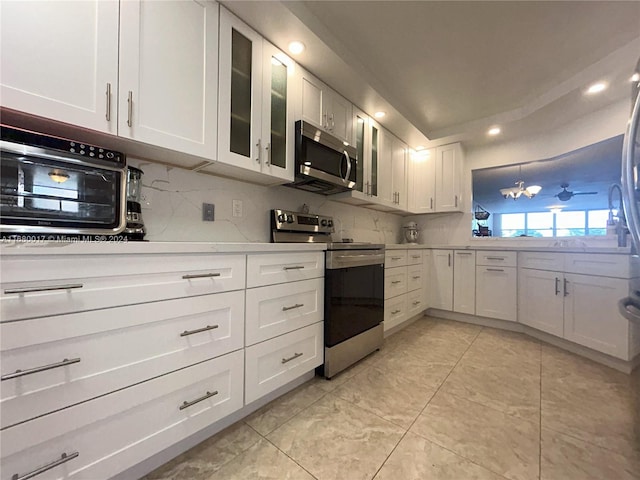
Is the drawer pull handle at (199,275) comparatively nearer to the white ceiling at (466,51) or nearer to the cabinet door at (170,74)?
the cabinet door at (170,74)

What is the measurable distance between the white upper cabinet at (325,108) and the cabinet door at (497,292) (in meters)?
2.22

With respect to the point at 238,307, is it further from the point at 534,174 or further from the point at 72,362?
the point at 534,174

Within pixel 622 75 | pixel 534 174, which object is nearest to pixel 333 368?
pixel 622 75

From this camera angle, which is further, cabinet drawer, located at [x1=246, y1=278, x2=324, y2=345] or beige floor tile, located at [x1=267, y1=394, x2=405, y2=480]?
cabinet drawer, located at [x1=246, y1=278, x2=324, y2=345]

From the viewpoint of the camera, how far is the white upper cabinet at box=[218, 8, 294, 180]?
1448 millimetres

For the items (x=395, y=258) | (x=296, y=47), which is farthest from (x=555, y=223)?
(x=296, y=47)

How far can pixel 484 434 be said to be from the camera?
1282mm

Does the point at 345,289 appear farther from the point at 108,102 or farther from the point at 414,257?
the point at 108,102

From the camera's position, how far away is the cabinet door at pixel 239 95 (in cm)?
144

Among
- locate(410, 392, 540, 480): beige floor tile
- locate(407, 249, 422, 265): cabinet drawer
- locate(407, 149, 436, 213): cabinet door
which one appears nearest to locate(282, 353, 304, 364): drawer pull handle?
locate(410, 392, 540, 480): beige floor tile

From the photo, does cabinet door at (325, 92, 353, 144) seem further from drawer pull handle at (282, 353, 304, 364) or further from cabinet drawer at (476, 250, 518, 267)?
cabinet drawer at (476, 250, 518, 267)

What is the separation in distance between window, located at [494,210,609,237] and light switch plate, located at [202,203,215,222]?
23.2ft

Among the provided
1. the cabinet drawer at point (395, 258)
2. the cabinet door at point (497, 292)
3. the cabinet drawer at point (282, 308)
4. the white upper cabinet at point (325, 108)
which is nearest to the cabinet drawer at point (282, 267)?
the cabinet drawer at point (282, 308)

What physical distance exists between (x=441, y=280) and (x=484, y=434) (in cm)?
223
